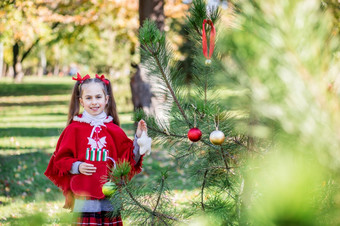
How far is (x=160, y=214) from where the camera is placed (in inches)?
68.7

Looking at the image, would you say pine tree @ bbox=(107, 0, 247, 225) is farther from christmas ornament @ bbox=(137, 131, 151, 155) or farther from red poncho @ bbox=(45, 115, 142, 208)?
red poncho @ bbox=(45, 115, 142, 208)

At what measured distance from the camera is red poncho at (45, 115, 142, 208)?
7.57 feet

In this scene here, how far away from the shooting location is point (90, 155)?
2348 millimetres

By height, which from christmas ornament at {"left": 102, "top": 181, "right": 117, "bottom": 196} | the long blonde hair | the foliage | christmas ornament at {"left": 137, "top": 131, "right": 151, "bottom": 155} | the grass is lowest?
the grass

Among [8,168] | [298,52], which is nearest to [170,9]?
[8,168]

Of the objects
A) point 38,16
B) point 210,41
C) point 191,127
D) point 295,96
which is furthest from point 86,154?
point 38,16

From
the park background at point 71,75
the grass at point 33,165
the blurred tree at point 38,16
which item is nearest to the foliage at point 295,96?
the park background at point 71,75

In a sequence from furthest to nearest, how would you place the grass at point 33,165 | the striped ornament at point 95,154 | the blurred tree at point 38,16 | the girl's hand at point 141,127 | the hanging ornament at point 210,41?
the blurred tree at point 38,16
the striped ornament at point 95,154
the girl's hand at point 141,127
the hanging ornament at point 210,41
the grass at point 33,165

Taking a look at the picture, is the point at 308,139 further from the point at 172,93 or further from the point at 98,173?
the point at 98,173

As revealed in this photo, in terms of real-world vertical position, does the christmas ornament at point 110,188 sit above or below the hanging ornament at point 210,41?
below

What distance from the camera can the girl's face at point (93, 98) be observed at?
2.42 m

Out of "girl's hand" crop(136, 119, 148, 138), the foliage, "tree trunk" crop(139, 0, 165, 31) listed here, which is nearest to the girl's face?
"girl's hand" crop(136, 119, 148, 138)

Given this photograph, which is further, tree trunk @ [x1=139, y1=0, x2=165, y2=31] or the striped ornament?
tree trunk @ [x1=139, y1=0, x2=165, y2=31]

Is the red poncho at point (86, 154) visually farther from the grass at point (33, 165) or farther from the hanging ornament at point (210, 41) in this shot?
the hanging ornament at point (210, 41)
